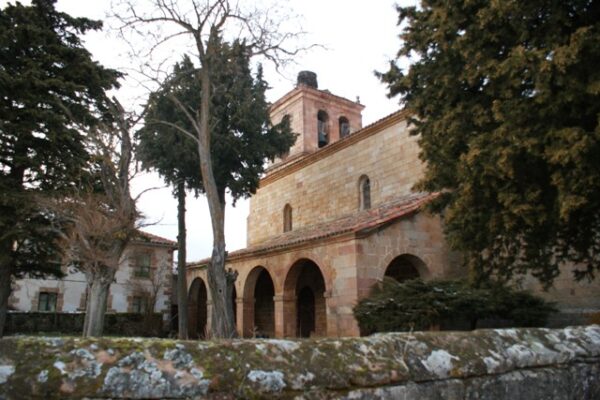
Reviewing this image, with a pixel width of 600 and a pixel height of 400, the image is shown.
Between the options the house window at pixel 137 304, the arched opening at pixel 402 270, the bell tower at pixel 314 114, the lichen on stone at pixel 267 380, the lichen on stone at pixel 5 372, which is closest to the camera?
the lichen on stone at pixel 5 372

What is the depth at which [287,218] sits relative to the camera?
21.9 meters

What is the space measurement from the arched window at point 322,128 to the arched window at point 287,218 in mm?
3745

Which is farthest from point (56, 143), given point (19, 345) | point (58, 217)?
point (19, 345)

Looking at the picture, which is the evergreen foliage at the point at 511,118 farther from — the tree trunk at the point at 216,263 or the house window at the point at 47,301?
the house window at the point at 47,301

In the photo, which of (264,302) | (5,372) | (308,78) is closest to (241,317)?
(264,302)

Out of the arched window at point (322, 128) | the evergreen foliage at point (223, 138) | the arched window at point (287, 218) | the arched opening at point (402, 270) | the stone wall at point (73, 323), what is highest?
the arched window at point (322, 128)

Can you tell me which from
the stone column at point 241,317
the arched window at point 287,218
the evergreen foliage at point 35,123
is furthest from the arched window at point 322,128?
the evergreen foliage at point 35,123

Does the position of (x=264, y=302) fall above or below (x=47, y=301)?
below

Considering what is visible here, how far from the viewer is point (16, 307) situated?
21828 mm

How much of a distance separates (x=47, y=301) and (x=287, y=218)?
477 inches

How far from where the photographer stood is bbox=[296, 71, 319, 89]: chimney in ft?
76.2

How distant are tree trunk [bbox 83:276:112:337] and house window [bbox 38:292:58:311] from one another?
43.9ft

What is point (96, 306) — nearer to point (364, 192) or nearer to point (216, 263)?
point (216, 263)

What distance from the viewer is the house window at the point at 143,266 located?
991 inches
